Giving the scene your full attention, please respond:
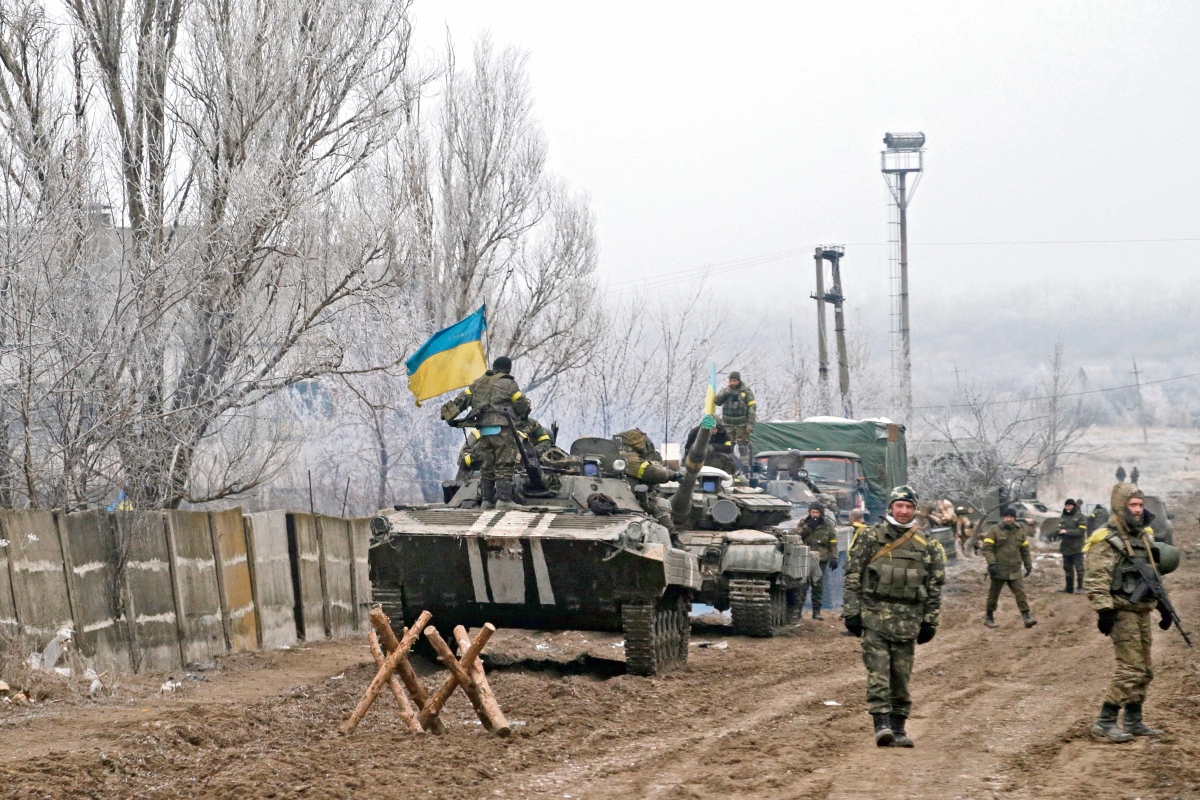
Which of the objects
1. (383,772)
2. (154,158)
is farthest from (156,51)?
(383,772)

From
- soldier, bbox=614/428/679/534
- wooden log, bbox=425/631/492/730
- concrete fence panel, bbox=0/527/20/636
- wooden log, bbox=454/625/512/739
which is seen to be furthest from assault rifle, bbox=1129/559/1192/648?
concrete fence panel, bbox=0/527/20/636

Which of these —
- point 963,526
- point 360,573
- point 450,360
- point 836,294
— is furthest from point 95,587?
point 836,294

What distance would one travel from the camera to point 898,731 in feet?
27.8

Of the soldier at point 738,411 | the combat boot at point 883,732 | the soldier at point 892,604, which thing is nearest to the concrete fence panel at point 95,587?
the soldier at point 892,604

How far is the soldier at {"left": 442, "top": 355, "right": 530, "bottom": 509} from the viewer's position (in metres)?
13.3

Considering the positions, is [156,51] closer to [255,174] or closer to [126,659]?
[255,174]

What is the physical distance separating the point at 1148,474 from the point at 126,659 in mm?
71636

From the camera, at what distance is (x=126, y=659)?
41.0 ft

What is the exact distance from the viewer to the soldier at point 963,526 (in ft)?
107

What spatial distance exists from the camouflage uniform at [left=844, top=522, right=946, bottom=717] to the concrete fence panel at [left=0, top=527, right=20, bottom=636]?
6543mm

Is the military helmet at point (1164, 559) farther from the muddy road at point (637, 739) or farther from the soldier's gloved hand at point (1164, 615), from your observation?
the muddy road at point (637, 739)

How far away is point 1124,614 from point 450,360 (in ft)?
26.6

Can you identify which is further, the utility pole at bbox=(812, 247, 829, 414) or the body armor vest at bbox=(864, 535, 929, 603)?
the utility pole at bbox=(812, 247, 829, 414)

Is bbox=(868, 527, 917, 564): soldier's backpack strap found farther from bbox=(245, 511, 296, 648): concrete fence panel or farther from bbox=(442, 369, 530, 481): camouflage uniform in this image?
bbox=(245, 511, 296, 648): concrete fence panel
